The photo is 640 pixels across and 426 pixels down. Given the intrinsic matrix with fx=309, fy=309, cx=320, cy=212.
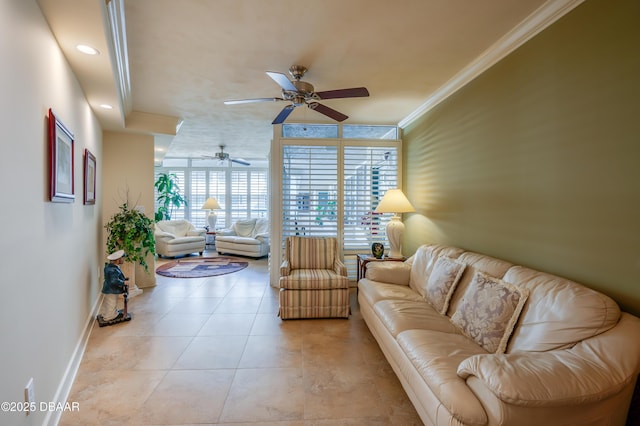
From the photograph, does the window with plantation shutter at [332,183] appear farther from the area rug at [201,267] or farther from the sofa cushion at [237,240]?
the sofa cushion at [237,240]

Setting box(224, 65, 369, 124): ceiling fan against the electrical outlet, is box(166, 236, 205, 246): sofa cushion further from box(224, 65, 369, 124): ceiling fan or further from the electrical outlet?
the electrical outlet

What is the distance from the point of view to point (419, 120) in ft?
13.8

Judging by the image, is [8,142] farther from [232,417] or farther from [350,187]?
[350,187]

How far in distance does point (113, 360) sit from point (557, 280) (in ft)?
11.0

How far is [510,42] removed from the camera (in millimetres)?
2400

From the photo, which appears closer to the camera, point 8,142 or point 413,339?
point 8,142

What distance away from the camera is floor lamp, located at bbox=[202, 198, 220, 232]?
8469mm

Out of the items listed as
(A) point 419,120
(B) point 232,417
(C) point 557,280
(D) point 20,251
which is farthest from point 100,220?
(C) point 557,280

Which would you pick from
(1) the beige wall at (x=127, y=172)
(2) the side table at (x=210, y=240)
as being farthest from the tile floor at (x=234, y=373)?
(2) the side table at (x=210, y=240)

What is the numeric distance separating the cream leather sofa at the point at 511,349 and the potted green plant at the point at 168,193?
290 inches

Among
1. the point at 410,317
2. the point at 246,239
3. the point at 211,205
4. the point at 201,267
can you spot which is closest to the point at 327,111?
the point at 410,317

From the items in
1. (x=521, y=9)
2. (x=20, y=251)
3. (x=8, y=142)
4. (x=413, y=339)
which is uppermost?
(x=521, y=9)

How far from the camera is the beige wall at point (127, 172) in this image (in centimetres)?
445

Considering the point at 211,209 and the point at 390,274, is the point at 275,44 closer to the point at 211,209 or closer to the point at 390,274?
the point at 390,274
